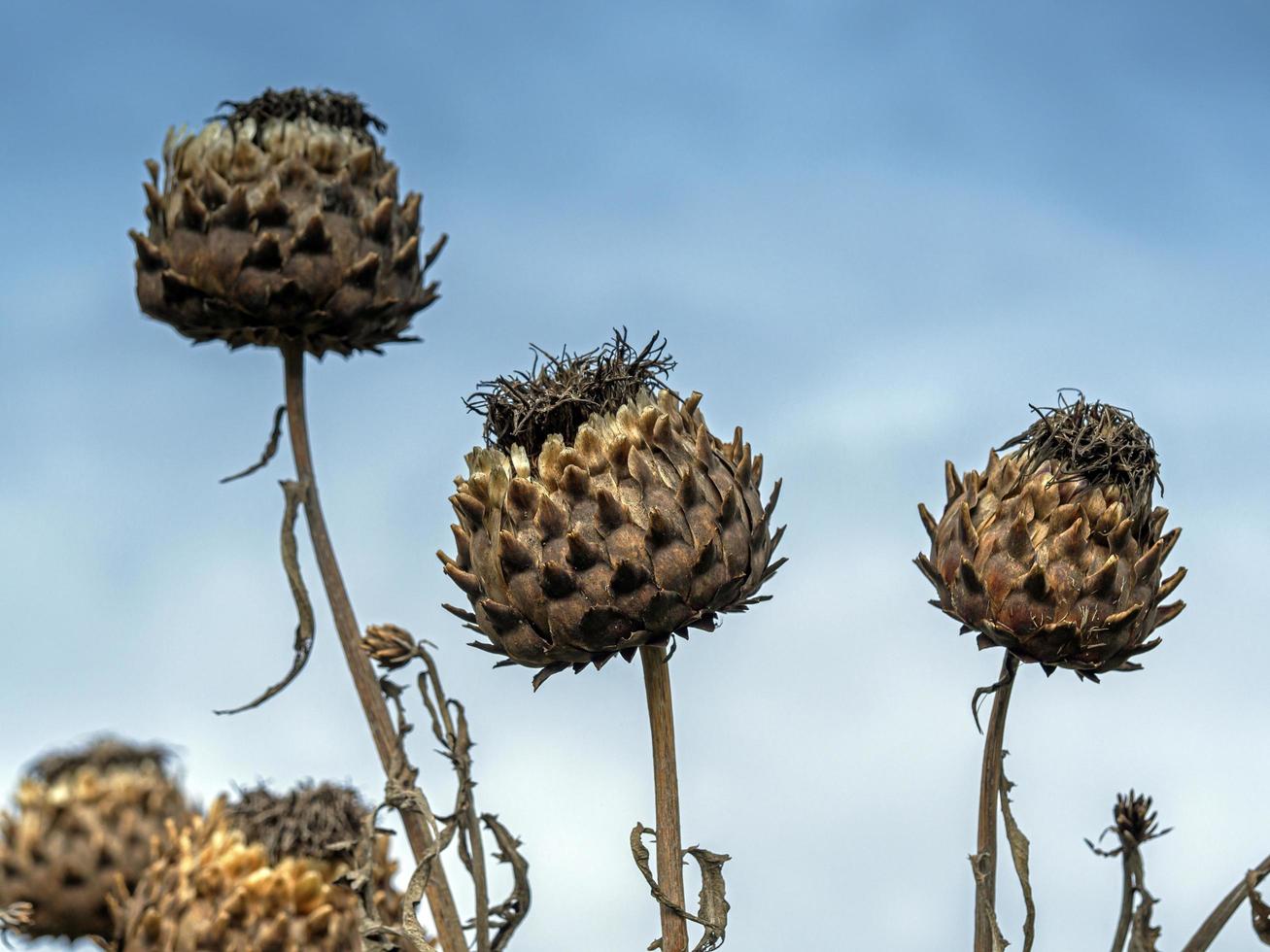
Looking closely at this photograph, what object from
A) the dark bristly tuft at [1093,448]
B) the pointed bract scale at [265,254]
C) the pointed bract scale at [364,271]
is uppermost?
the pointed bract scale at [364,271]

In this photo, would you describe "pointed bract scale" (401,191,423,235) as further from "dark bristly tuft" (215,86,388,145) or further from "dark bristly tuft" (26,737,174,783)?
"dark bristly tuft" (26,737,174,783)

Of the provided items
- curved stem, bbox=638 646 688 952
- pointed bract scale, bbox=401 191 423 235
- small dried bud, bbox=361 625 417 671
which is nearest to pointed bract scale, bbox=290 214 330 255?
pointed bract scale, bbox=401 191 423 235

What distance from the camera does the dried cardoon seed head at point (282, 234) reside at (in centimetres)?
355

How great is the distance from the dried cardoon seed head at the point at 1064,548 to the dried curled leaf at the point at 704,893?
2.11 ft

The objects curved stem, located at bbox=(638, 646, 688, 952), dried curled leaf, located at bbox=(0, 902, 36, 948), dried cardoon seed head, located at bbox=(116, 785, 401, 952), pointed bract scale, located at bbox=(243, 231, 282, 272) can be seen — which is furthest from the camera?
dried curled leaf, located at bbox=(0, 902, 36, 948)

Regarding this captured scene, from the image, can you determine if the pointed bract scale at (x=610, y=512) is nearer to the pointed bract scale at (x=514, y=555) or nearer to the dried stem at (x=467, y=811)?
the pointed bract scale at (x=514, y=555)

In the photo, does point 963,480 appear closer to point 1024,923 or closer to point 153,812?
point 1024,923

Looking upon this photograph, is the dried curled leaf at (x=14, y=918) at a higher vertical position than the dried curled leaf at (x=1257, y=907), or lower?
higher

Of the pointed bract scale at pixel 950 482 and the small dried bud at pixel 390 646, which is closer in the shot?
the pointed bract scale at pixel 950 482

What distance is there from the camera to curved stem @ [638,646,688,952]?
8.56 ft


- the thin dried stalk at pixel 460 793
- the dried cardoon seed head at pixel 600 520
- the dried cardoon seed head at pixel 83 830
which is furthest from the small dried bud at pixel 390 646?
the dried cardoon seed head at pixel 83 830

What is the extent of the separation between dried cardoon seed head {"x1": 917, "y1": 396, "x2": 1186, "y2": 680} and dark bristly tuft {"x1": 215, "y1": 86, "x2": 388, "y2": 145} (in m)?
1.89

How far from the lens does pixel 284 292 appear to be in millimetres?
3547

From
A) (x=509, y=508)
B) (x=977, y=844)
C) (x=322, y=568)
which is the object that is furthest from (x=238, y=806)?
(x=977, y=844)
